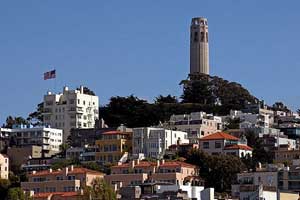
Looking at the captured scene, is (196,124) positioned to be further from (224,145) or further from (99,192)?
(99,192)

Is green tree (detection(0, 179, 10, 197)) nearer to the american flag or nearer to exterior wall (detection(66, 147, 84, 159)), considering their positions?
exterior wall (detection(66, 147, 84, 159))

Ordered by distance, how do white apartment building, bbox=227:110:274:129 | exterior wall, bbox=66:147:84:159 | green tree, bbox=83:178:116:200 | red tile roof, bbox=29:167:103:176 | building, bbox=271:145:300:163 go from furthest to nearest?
1. white apartment building, bbox=227:110:274:129
2. exterior wall, bbox=66:147:84:159
3. building, bbox=271:145:300:163
4. red tile roof, bbox=29:167:103:176
5. green tree, bbox=83:178:116:200

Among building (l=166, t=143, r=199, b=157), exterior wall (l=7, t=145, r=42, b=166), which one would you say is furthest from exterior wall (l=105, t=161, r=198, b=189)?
exterior wall (l=7, t=145, r=42, b=166)

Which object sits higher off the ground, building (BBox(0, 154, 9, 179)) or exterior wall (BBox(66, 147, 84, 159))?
exterior wall (BBox(66, 147, 84, 159))

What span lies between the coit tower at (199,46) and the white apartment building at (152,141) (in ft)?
102

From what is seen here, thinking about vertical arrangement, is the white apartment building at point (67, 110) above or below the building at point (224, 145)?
above

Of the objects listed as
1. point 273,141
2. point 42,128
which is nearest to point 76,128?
point 42,128

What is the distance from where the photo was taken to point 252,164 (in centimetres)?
8706

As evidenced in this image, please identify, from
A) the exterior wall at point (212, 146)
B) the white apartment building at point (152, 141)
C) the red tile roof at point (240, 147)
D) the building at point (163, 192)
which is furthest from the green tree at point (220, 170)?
the white apartment building at point (152, 141)

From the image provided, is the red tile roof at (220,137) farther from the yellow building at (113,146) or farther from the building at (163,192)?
the building at (163,192)

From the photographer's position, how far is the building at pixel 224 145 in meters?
87.2

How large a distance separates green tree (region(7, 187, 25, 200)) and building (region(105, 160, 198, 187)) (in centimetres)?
744

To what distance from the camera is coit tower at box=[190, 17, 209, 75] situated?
124m

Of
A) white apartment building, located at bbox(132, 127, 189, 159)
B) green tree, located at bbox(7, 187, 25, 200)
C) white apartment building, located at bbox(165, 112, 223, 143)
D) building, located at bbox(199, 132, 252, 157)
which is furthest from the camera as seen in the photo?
white apartment building, located at bbox(165, 112, 223, 143)
